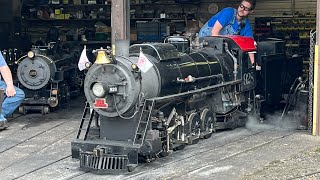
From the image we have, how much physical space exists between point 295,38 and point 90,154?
37.6 ft

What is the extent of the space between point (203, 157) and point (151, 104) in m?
1.16

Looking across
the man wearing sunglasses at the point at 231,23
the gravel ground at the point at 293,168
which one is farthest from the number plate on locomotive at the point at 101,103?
the man wearing sunglasses at the point at 231,23

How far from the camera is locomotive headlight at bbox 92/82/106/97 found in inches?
314

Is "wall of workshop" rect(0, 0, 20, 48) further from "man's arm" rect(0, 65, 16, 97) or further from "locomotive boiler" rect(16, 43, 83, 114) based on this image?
"man's arm" rect(0, 65, 16, 97)

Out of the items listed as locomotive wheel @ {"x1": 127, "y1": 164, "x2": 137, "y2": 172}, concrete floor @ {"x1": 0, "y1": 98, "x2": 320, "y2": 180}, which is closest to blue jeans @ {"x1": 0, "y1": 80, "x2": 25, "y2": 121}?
concrete floor @ {"x1": 0, "y1": 98, "x2": 320, "y2": 180}

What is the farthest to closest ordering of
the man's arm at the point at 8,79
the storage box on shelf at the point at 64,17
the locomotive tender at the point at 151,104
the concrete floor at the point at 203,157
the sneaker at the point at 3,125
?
1. the storage box on shelf at the point at 64,17
2. the sneaker at the point at 3,125
3. the man's arm at the point at 8,79
4. the locomotive tender at the point at 151,104
5. the concrete floor at the point at 203,157

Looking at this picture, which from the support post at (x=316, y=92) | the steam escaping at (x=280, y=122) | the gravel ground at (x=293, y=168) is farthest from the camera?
the steam escaping at (x=280, y=122)

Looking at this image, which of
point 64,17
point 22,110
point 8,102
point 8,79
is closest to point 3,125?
point 8,102

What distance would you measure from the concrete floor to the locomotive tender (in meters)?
0.24

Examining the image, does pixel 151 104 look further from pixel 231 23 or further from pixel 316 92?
pixel 231 23

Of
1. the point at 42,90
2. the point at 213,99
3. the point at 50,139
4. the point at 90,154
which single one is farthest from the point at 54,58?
the point at 90,154

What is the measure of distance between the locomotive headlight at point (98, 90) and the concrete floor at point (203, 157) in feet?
3.46

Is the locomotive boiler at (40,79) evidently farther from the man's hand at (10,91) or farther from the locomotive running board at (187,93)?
the locomotive running board at (187,93)

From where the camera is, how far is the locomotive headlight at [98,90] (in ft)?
26.2
